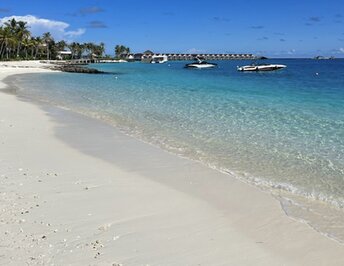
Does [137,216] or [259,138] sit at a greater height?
[259,138]

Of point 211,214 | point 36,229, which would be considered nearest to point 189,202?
point 211,214

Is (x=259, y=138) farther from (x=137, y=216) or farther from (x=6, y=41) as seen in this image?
(x=6, y=41)

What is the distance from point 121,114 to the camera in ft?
69.1

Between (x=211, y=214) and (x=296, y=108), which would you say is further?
(x=296, y=108)

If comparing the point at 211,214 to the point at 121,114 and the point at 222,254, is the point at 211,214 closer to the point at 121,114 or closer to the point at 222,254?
the point at 222,254

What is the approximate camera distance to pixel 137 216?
22.9 feet

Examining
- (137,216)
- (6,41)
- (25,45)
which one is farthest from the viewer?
(25,45)

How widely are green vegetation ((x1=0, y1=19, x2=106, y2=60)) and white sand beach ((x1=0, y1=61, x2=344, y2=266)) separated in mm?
107785

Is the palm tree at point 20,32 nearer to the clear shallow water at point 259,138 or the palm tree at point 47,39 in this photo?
the palm tree at point 47,39

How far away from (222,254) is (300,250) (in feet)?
3.87

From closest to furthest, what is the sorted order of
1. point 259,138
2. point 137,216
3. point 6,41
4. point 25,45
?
point 137,216, point 259,138, point 6,41, point 25,45

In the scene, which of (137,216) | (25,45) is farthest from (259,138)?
(25,45)

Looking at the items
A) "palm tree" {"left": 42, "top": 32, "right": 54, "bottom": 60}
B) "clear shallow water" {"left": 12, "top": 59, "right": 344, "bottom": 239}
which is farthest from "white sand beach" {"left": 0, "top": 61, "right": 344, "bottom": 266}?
"palm tree" {"left": 42, "top": 32, "right": 54, "bottom": 60}

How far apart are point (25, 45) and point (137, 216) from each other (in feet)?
436
